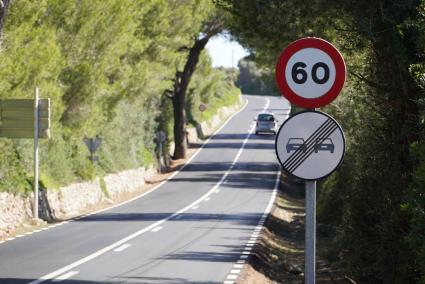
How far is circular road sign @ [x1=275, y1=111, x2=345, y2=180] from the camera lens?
6.44 m

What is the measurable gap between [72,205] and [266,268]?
48.4ft

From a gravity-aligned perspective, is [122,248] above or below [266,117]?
below

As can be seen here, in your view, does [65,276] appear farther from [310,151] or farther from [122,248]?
[310,151]

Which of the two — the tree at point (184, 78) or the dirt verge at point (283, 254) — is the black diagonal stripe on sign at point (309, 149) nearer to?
the dirt verge at point (283, 254)

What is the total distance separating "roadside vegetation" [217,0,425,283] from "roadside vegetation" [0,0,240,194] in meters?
10.7

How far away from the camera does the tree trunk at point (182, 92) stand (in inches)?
1969

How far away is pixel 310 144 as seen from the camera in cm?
647

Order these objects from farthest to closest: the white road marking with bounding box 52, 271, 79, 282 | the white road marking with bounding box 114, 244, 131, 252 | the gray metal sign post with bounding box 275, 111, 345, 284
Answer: the white road marking with bounding box 114, 244, 131, 252
the white road marking with bounding box 52, 271, 79, 282
the gray metal sign post with bounding box 275, 111, 345, 284

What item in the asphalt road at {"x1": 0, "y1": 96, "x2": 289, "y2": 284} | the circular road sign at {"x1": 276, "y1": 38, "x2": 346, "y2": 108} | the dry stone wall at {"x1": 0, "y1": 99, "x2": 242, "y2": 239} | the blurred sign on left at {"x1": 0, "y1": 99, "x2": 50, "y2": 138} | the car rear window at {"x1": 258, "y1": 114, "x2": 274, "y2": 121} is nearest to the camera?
the circular road sign at {"x1": 276, "y1": 38, "x2": 346, "y2": 108}

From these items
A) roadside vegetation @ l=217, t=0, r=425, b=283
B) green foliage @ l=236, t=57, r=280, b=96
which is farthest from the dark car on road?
green foliage @ l=236, t=57, r=280, b=96

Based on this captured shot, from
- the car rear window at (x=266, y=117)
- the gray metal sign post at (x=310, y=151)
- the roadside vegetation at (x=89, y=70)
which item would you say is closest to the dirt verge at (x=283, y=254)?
the gray metal sign post at (x=310, y=151)

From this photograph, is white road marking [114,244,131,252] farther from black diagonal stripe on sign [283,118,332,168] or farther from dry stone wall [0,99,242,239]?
black diagonal stripe on sign [283,118,332,168]

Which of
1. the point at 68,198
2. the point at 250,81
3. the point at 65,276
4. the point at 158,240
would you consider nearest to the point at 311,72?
the point at 65,276

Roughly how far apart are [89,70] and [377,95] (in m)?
20.4
